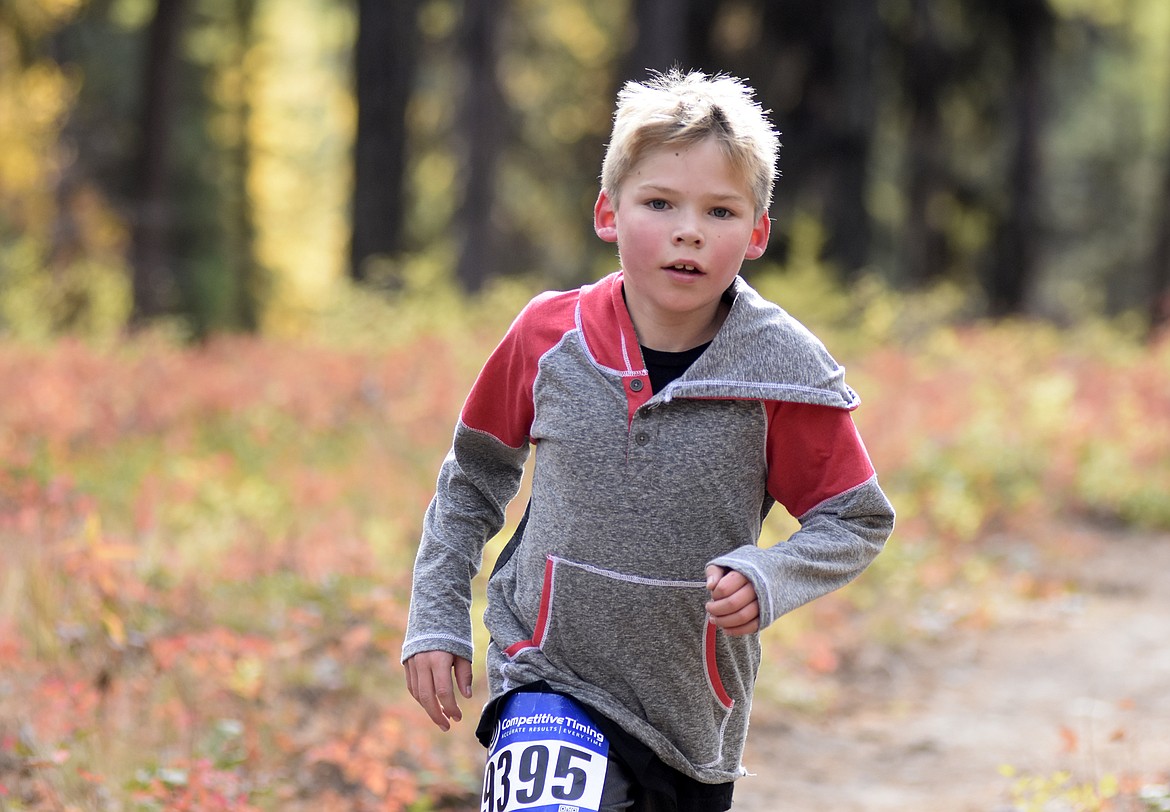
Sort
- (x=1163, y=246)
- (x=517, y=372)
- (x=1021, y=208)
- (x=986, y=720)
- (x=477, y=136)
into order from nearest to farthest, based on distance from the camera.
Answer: (x=517, y=372), (x=986, y=720), (x=477, y=136), (x=1021, y=208), (x=1163, y=246)

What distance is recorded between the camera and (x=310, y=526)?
273 inches

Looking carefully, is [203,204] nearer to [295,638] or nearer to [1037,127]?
[1037,127]

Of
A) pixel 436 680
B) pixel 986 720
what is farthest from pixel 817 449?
pixel 986 720

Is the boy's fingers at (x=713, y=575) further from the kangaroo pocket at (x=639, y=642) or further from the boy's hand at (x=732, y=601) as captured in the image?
the kangaroo pocket at (x=639, y=642)

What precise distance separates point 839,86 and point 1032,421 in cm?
905

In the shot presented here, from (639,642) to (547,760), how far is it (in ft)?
0.87

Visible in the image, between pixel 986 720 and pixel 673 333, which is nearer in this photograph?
pixel 673 333

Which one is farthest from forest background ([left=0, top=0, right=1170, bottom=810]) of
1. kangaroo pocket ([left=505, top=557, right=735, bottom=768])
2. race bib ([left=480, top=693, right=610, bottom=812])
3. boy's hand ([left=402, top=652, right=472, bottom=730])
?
kangaroo pocket ([left=505, top=557, right=735, bottom=768])

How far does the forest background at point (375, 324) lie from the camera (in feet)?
15.7

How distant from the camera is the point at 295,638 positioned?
210 inches

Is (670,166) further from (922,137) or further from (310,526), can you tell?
(922,137)

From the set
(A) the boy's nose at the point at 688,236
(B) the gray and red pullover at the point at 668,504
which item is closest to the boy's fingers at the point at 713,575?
(B) the gray and red pullover at the point at 668,504

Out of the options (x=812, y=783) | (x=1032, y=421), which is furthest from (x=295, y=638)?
(x=1032, y=421)

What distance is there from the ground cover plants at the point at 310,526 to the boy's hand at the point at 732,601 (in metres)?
1.95
